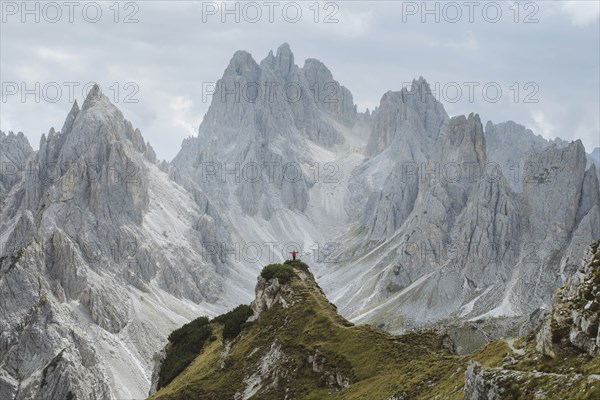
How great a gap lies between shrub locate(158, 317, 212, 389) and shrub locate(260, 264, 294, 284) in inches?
492

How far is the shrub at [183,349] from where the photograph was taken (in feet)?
255

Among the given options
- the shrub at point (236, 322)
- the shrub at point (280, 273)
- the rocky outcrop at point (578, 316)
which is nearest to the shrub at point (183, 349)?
the shrub at point (236, 322)

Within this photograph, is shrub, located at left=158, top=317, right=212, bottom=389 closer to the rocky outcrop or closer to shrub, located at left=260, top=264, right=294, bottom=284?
shrub, located at left=260, top=264, right=294, bottom=284

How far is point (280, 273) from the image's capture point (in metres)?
71.8

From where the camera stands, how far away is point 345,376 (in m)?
55.2

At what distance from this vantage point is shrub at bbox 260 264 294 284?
7119cm

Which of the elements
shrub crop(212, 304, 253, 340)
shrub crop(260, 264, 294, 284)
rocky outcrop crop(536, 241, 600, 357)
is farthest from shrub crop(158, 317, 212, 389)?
rocky outcrop crop(536, 241, 600, 357)

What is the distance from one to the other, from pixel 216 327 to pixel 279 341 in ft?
77.0

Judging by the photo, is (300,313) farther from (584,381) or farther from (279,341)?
(584,381)

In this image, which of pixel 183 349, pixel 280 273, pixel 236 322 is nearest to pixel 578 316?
pixel 280 273

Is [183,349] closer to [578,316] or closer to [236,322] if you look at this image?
[236,322]

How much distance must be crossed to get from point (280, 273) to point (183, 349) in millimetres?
17300

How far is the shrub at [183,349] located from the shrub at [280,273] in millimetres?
12495

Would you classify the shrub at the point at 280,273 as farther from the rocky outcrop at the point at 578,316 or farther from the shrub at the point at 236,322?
the rocky outcrop at the point at 578,316
